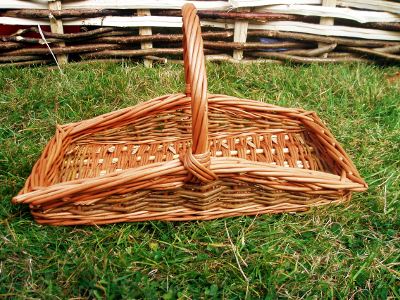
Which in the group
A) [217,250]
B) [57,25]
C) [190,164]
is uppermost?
[57,25]

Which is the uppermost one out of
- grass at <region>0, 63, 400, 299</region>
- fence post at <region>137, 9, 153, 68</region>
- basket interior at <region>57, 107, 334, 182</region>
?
fence post at <region>137, 9, 153, 68</region>

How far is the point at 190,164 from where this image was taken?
41.9 inches

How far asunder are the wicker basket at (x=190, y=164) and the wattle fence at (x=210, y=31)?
82 centimetres

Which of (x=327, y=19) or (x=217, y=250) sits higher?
(x=327, y=19)

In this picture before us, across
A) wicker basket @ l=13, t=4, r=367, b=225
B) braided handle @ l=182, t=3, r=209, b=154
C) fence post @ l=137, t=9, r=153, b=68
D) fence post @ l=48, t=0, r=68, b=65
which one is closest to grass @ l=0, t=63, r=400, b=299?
wicker basket @ l=13, t=4, r=367, b=225

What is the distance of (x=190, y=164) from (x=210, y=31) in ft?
4.57

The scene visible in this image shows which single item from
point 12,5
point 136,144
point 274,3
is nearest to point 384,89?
point 274,3

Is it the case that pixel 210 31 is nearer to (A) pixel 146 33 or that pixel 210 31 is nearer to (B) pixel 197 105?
(A) pixel 146 33

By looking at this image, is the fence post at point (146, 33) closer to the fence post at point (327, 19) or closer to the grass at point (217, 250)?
the grass at point (217, 250)

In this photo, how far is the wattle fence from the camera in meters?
2.16

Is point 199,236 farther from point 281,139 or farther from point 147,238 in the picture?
point 281,139

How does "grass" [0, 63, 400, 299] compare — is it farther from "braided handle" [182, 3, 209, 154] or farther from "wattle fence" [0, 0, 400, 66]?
"wattle fence" [0, 0, 400, 66]

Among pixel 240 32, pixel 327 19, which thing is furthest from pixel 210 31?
pixel 327 19

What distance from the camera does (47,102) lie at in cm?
193
